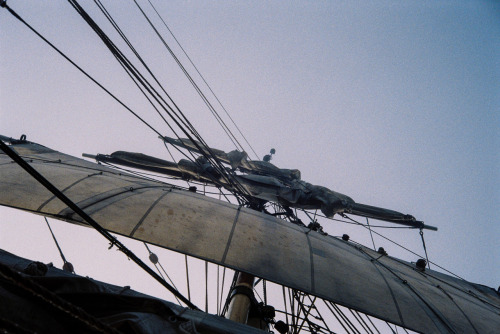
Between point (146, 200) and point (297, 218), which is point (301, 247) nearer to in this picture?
point (146, 200)

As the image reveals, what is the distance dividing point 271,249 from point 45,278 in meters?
2.85

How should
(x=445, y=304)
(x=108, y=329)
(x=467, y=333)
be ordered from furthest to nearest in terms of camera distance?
(x=445, y=304) → (x=467, y=333) → (x=108, y=329)

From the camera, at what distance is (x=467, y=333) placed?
12.4 feet

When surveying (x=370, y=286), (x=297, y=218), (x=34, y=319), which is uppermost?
(x=297, y=218)

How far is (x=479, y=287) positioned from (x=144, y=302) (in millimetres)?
9727

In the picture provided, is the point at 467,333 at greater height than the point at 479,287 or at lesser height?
lesser

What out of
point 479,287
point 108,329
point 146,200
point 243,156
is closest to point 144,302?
point 108,329

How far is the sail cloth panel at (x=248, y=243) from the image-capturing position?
3443 mm

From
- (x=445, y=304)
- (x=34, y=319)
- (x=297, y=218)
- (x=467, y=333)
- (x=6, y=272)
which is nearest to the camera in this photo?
(x=6, y=272)

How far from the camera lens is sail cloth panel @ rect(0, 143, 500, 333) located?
3443 millimetres

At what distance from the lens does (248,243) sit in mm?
3896

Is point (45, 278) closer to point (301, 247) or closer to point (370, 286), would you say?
point (301, 247)

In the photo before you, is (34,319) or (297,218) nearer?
(34,319)

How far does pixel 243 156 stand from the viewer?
947 cm
